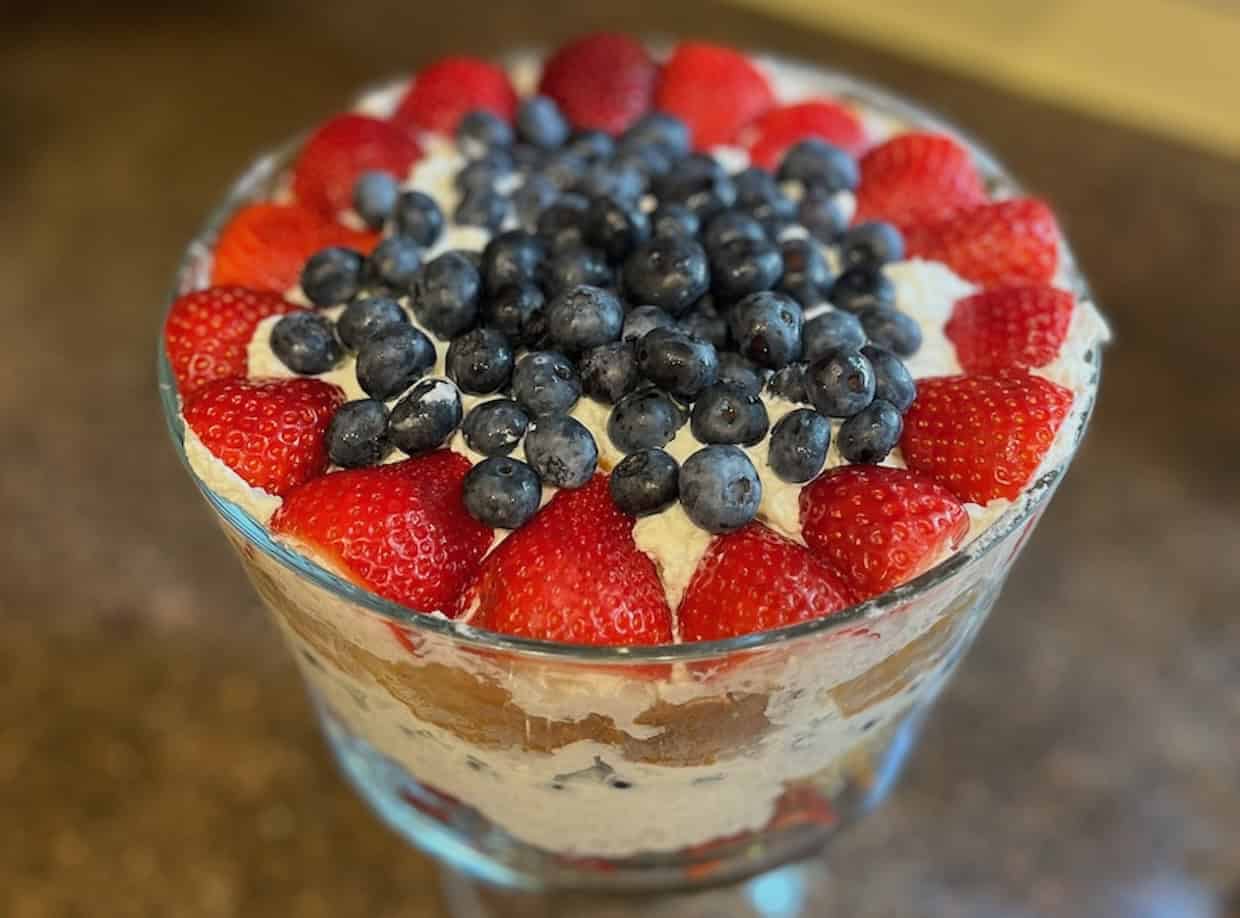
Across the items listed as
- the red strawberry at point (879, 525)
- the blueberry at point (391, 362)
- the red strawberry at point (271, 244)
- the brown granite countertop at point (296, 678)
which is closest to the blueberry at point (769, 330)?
the red strawberry at point (879, 525)

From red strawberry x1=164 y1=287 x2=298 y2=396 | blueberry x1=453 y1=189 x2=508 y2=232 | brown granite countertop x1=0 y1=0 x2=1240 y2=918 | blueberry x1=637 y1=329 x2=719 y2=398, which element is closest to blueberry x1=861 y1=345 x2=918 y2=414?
blueberry x1=637 y1=329 x2=719 y2=398

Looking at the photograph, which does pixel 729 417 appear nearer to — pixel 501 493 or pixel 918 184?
pixel 501 493

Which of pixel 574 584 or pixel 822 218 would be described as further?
pixel 822 218

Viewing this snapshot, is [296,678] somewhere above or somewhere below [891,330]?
below

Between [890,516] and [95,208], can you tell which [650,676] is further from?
[95,208]

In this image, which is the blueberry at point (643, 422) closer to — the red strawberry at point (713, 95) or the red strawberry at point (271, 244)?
the red strawberry at point (271, 244)

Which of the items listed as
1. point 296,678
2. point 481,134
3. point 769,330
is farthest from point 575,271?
point 296,678
